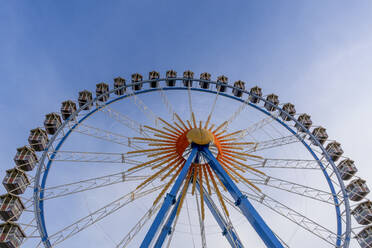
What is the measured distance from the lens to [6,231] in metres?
11.5

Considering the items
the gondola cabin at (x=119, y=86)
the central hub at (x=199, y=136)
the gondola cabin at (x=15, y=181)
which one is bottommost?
the gondola cabin at (x=15, y=181)

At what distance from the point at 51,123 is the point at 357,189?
53.9ft

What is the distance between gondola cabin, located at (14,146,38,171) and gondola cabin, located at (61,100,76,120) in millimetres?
2874

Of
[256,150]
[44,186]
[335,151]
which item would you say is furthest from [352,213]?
[44,186]

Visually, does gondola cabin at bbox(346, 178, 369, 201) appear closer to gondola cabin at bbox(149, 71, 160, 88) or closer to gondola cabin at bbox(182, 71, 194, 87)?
gondola cabin at bbox(182, 71, 194, 87)

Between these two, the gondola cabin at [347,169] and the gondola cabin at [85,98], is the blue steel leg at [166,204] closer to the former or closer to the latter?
the gondola cabin at [85,98]

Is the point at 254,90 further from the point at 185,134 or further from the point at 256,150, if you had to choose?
the point at 185,134

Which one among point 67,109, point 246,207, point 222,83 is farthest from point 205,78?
point 246,207

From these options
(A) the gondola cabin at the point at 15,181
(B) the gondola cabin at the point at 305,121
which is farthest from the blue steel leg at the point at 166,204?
(B) the gondola cabin at the point at 305,121

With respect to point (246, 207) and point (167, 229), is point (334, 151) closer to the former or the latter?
point (246, 207)

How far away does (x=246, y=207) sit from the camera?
11672 mm

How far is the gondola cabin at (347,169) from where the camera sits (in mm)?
16203

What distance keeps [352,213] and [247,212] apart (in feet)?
23.3

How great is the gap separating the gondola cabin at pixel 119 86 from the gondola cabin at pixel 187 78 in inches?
158
